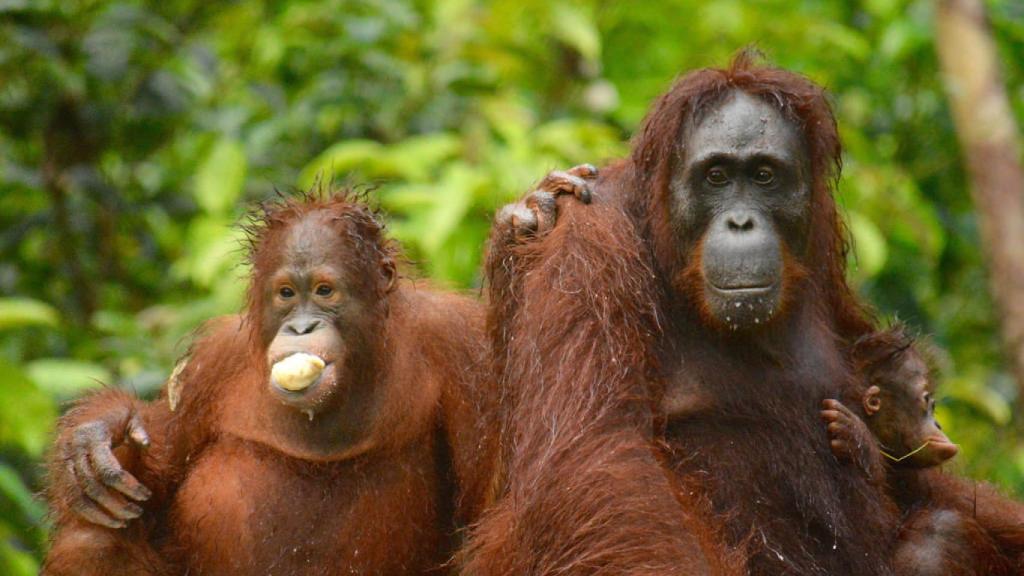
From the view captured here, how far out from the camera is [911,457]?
4.02 metres

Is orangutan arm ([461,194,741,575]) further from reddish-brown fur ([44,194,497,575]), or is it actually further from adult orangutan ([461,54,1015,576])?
reddish-brown fur ([44,194,497,575])

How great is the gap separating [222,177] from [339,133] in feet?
2.51

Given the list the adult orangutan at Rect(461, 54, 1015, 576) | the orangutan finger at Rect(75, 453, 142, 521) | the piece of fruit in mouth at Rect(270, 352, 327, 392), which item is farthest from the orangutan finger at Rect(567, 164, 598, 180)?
the orangutan finger at Rect(75, 453, 142, 521)

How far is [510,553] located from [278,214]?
1.26 m

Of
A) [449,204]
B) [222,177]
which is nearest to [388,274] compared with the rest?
[449,204]

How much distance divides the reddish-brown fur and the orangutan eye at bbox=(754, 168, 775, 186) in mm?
951

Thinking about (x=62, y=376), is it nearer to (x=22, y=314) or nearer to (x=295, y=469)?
(x=22, y=314)

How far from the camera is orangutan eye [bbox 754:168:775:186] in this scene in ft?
12.0

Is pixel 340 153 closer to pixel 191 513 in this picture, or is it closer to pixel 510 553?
pixel 191 513

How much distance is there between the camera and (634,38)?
25.4 feet

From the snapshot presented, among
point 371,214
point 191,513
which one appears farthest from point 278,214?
point 191,513

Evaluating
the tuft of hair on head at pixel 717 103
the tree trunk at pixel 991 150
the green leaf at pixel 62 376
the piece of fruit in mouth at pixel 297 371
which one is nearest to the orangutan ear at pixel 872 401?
the tuft of hair on head at pixel 717 103

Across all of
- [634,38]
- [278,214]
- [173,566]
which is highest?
[634,38]

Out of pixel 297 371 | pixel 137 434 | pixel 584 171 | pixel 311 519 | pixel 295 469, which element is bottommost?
pixel 311 519
